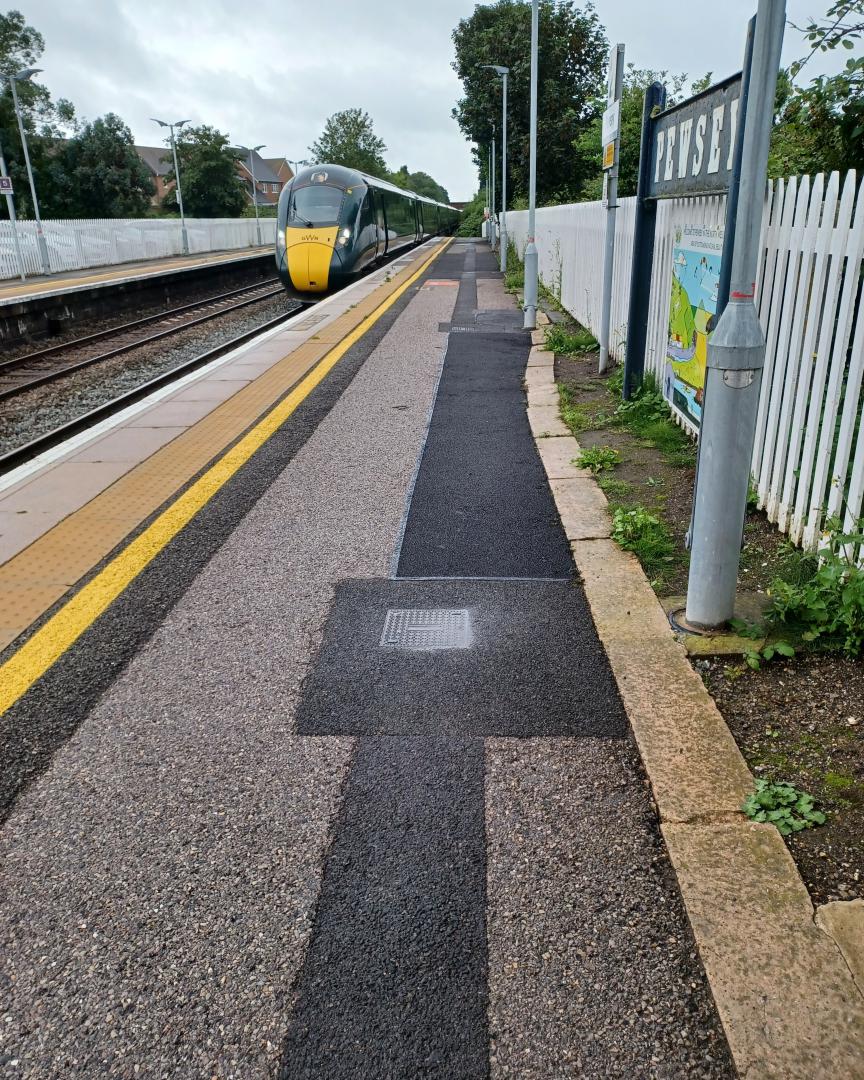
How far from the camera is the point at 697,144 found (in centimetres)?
537

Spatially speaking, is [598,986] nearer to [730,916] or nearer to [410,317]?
[730,916]

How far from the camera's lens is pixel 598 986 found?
197 centimetres

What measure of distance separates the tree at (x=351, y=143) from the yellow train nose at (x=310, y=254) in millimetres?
75644

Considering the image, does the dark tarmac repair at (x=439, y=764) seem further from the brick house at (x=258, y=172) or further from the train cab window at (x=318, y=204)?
the brick house at (x=258, y=172)

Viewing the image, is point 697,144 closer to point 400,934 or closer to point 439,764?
point 439,764

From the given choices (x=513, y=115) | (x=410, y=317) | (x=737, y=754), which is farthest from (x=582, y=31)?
(x=737, y=754)

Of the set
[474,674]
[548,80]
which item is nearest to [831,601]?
[474,674]

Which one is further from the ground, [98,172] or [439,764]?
[98,172]

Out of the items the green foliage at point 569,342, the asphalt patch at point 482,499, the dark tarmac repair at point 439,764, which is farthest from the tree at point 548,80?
the dark tarmac repair at point 439,764

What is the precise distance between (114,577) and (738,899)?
327 centimetres

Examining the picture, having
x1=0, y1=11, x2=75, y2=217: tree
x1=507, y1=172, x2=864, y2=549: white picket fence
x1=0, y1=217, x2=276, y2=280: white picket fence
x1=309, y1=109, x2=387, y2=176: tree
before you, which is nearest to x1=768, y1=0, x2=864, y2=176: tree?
x1=507, y1=172, x2=864, y2=549: white picket fence

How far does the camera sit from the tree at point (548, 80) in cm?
4516

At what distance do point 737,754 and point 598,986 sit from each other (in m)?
1.05

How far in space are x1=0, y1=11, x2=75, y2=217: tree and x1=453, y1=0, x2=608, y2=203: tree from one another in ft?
98.5
